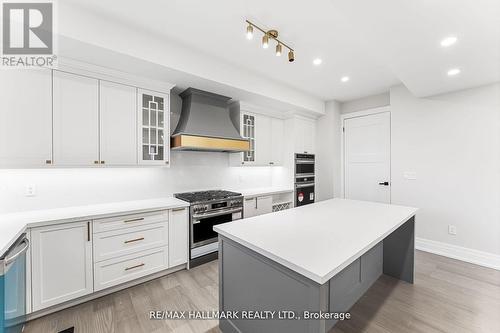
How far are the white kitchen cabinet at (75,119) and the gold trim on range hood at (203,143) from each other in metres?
0.87

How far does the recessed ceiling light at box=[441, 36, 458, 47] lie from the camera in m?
1.81

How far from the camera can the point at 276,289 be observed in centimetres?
126

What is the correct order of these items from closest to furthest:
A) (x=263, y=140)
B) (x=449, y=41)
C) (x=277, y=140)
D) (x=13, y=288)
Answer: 1. (x=13, y=288)
2. (x=449, y=41)
3. (x=263, y=140)
4. (x=277, y=140)

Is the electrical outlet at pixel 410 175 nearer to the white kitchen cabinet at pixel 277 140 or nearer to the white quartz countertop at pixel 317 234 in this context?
the white quartz countertop at pixel 317 234

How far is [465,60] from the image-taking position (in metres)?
2.21

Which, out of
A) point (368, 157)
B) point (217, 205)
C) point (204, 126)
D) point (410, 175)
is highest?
point (204, 126)

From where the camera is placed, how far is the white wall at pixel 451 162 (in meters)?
2.87

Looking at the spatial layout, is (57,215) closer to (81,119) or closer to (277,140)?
(81,119)

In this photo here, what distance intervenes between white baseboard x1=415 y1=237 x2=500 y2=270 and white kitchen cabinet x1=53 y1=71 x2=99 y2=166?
485 centimetres

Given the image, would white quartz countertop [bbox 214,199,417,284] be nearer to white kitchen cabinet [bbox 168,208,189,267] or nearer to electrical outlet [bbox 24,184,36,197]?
white kitchen cabinet [bbox 168,208,189,267]

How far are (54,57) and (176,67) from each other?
1120mm

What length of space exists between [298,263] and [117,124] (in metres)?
2.46

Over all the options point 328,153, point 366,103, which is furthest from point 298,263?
point 366,103

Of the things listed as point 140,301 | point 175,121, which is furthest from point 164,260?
point 175,121
